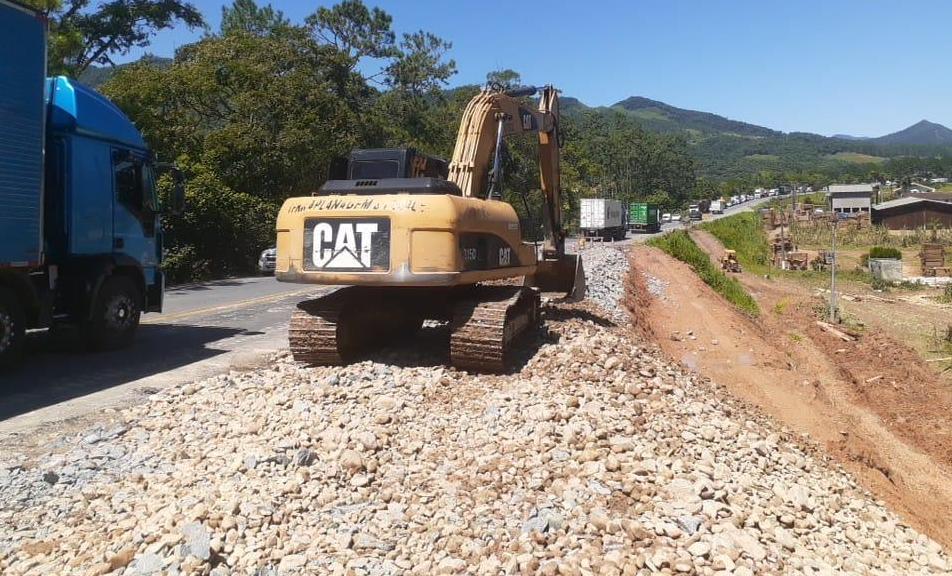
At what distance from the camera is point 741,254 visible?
41125 mm

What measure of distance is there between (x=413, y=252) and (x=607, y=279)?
12.2m

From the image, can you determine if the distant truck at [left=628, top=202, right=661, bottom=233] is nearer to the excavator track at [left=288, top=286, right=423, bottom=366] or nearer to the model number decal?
the model number decal

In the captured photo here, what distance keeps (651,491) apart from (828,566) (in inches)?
45.8

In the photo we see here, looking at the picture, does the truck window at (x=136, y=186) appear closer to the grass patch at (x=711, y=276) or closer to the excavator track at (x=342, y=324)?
the excavator track at (x=342, y=324)

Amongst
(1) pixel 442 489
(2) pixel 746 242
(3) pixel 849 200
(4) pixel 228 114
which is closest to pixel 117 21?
(4) pixel 228 114

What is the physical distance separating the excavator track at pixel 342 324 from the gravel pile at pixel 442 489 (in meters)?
0.51

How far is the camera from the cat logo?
7.30 meters

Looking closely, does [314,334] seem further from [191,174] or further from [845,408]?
A: [191,174]

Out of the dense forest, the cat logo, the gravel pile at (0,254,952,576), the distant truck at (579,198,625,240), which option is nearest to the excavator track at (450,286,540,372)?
the gravel pile at (0,254,952,576)

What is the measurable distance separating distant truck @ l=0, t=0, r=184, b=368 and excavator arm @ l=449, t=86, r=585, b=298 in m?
5.06

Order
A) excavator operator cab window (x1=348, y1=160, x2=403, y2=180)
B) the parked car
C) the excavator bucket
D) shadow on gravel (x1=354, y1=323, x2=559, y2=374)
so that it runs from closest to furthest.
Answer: shadow on gravel (x1=354, y1=323, x2=559, y2=374) < excavator operator cab window (x1=348, y1=160, x2=403, y2=180) < the excavator bucket < the parked car

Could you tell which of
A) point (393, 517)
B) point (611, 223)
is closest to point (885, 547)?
point (393, 517)

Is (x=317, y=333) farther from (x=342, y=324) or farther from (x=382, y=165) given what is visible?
(x=382, y=165)

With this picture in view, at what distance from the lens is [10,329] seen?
855cm
